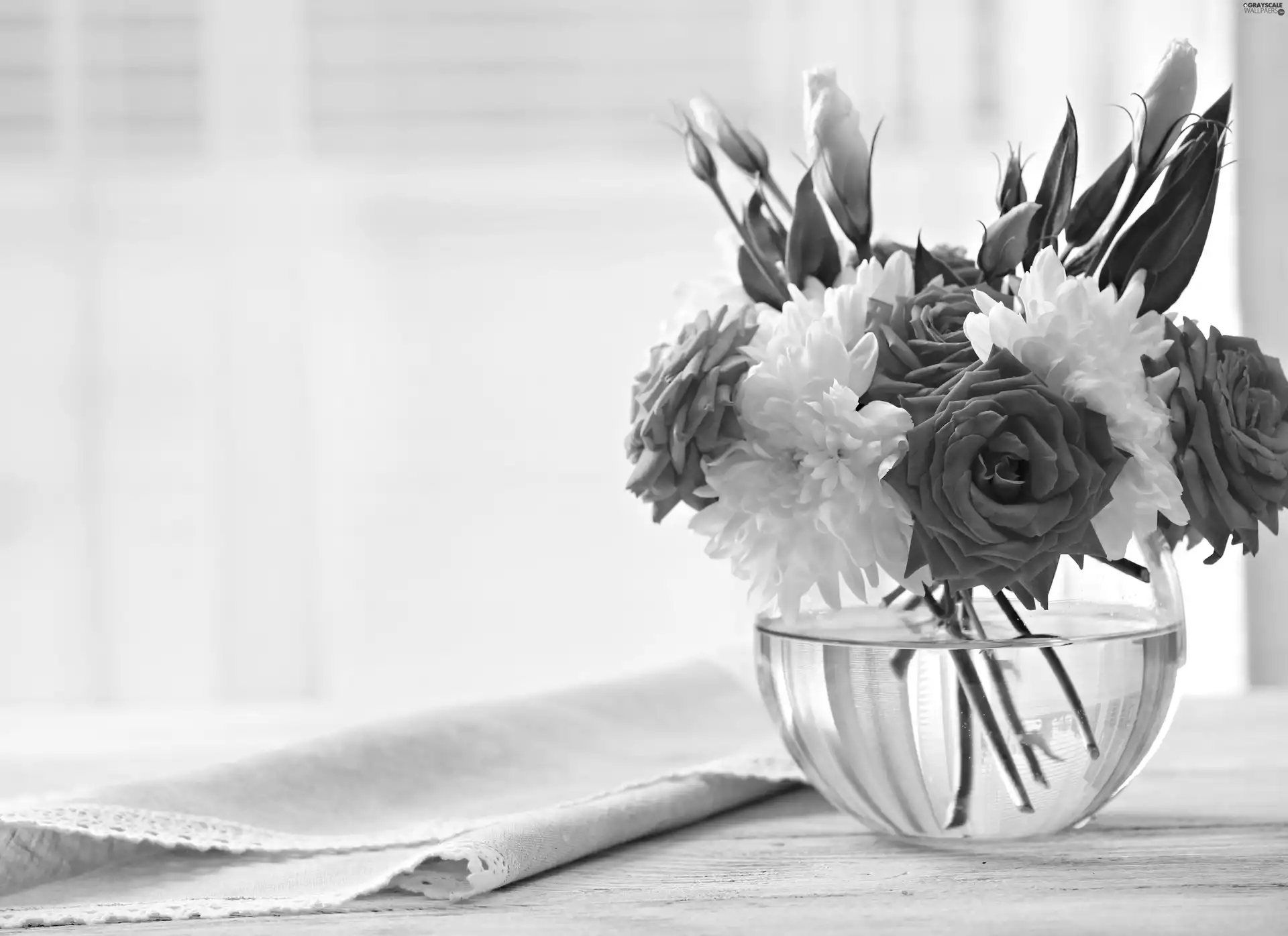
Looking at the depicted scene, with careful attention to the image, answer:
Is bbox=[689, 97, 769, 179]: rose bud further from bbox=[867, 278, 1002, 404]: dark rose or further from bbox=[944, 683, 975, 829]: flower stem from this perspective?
bbox=[944, 683, 975, 829]: flower stem

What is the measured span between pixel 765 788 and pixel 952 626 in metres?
0.22

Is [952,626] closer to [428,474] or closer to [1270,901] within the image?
[1270,901]

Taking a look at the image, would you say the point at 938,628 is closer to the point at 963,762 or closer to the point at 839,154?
the point at 963,762

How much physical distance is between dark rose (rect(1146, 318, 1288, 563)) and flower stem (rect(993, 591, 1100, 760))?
0.32 feet

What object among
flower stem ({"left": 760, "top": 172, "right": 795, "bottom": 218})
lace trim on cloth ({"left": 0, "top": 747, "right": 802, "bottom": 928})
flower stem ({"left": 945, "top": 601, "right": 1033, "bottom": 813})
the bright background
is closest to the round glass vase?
flower stem ({"left": 945, "top": 601, "right": 1033, "bottom": 813})

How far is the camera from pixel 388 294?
2152mm

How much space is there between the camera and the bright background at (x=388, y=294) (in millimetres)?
2074

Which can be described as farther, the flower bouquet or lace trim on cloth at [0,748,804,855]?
lace trim on cloth at [0,748,804,855]

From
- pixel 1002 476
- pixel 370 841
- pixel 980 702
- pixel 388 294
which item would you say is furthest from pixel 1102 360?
pixel 388 294

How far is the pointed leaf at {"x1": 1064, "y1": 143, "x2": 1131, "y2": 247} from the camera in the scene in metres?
0.63

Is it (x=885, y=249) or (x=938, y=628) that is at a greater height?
(x=885, y=249)

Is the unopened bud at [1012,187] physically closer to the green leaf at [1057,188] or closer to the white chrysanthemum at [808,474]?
the green leaf at [1057,188]

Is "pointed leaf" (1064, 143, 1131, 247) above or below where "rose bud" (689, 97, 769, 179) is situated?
below

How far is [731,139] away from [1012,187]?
15cm
